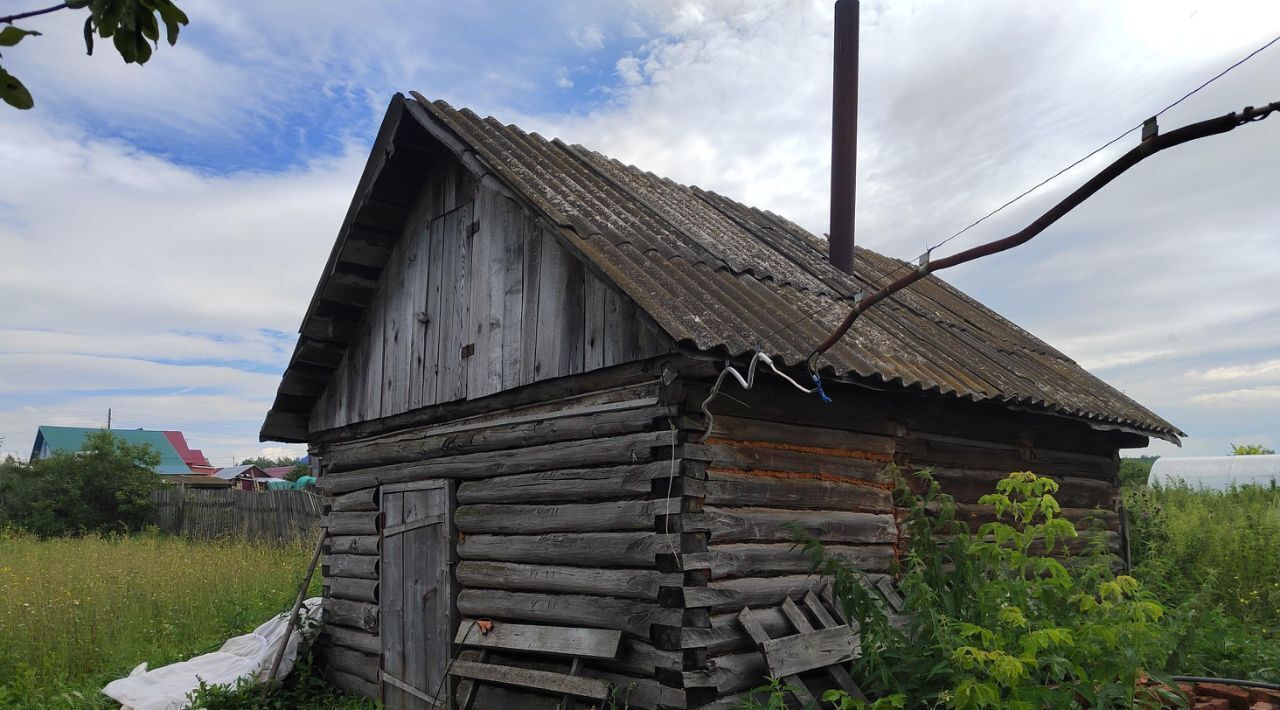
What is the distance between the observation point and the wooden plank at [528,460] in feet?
18.7

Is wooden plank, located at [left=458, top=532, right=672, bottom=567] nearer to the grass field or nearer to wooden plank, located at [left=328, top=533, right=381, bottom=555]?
wooden plank, located at [left=328, top=533, right=381, bottom=555]

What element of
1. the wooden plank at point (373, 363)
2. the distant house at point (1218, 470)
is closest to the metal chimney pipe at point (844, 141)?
the wooden plank at point (373, 363)

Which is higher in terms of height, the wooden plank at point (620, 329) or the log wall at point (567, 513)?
the wooden plank at point (620, 329)

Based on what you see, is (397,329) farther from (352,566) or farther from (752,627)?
(752,627)

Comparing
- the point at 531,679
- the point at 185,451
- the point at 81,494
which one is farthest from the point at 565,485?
the point at 185,451

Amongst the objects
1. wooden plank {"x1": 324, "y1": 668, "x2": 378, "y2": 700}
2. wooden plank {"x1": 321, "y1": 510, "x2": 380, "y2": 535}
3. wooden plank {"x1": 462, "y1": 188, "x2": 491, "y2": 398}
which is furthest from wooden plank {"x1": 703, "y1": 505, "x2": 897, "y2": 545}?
wooden plank {"x1": 324, "y1": 668, "x2": 378, "y2": 700}

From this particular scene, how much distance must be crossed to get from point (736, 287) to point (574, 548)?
216cm

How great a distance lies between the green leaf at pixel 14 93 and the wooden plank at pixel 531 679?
173 inches

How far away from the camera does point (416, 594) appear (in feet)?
25.3

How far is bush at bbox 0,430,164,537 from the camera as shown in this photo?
73.2 ft

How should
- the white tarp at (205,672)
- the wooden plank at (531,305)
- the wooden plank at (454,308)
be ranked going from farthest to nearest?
the white tarp at (205,672)
the wooden plank at (454,308)
the wooden plank at (531,305)

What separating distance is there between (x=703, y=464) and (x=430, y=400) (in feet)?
10.8

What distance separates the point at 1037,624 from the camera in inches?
186

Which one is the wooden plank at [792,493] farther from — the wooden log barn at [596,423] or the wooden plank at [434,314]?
the wooden plank at [434,314]
